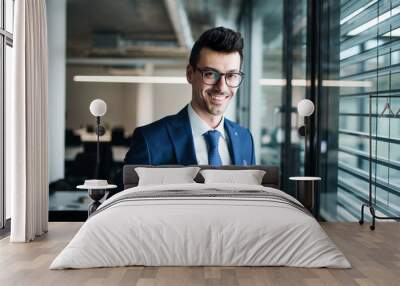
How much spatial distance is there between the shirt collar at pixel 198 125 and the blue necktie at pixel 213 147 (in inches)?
1.9

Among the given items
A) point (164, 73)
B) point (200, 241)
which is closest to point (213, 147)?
point (164, 73)

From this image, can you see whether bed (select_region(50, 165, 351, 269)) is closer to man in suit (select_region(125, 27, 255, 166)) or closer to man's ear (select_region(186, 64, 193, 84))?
man in suit (select_region(125, 27, 255, 166))

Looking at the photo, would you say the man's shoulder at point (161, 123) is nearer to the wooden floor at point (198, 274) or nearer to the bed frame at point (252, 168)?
the bed frame at point (252, 168)

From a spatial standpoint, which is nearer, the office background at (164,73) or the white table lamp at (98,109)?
the white table lamp at (98,109)

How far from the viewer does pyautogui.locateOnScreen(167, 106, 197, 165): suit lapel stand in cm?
735

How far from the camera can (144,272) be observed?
4.61 m

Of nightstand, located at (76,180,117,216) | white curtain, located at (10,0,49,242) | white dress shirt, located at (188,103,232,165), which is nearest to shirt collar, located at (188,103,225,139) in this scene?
white dress shirt, located at (188,103,232,165)

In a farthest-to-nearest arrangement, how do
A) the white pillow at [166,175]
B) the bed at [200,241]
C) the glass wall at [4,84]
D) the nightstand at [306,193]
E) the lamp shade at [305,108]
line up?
1. the lamp shade at [305,108]
2. the nightstand at [306,193]
3. the white pillow at [166,175]
4. the glass wall at [4,84]
5. the bed at [200,241]

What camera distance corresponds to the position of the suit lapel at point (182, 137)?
7352mm

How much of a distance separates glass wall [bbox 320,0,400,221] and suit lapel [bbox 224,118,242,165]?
101 cm

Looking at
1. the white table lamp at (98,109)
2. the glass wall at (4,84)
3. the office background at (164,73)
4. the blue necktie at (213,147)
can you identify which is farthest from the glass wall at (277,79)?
the glass wall at (4,84)

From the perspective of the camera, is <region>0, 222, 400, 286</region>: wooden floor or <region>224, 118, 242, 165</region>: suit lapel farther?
<region>224, 118, 242, 165</region>: suit lapel

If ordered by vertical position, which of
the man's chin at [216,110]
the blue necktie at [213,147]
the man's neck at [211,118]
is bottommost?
the blue necktie at [213,147]

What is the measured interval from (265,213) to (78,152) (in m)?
3.28
